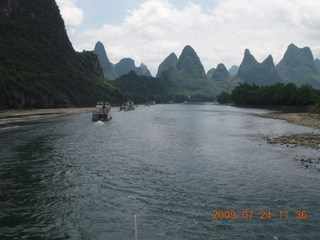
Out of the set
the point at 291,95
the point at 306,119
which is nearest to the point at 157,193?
the point at 306,119

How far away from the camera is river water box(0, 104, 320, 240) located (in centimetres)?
2048

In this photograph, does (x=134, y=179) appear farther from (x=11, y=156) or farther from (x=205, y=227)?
(x=11, y=156)

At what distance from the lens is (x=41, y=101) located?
17350 cm

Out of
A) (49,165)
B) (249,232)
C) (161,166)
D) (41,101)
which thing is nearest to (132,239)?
(249,232)

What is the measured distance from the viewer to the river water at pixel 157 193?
2048cm

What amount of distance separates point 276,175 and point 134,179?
56.5 ft
